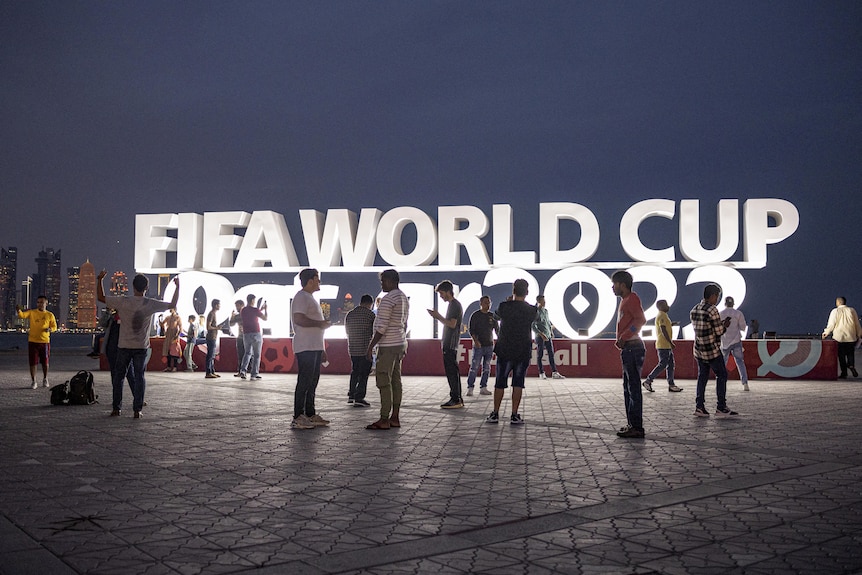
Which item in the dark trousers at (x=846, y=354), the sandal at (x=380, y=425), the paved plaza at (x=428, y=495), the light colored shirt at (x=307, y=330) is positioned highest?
the light colored shirt at (x=307, y=330)

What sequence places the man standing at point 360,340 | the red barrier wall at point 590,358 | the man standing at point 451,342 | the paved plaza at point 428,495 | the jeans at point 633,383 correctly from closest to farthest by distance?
the paved plaza at point 428,495 < the jeans at point 633,383 < the man standing at point 451,342 < the man standing at point 360,340 < the red barrier wall at point 590,358

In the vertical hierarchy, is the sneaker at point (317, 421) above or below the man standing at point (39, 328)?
below

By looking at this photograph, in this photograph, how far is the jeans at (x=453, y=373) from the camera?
12.0 m

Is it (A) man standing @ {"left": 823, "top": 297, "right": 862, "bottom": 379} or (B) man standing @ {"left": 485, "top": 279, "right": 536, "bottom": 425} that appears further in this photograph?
(A) man standing @ {"left": 823, "top": 297, "right": 862, "bottom": 379}

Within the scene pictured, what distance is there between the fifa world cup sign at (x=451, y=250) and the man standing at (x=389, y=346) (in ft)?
38.0

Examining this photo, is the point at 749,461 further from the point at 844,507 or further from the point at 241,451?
the point at 241,451

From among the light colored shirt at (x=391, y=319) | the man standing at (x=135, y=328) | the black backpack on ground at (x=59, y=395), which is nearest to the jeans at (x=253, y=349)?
the black backpack on ground at (x=59, y=395)

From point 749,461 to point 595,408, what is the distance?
15.9 feet

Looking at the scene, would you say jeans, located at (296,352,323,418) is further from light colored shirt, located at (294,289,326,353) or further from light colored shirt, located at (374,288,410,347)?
light colored shirt, located at (374,288,410,347)

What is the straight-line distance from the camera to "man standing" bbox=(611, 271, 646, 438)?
8788 mm

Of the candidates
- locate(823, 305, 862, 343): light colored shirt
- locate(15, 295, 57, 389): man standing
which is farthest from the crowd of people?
locate(823, 305, 862, 343): light colored shirt

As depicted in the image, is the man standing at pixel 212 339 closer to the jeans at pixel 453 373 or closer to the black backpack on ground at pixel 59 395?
the black backpack on ground at pixel 59 395

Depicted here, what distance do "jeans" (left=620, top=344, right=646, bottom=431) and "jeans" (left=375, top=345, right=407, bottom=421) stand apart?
8.01ft

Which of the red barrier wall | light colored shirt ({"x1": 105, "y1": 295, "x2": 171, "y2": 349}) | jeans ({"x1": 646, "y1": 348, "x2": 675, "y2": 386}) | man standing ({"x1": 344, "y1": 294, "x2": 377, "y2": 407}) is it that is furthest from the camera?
the red barrier wall
